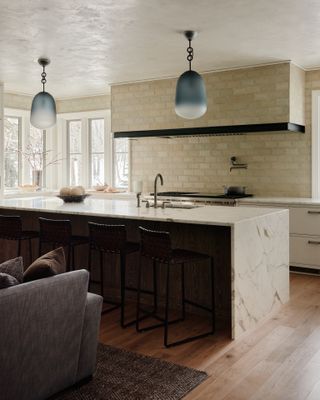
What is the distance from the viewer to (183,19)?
4.24 m

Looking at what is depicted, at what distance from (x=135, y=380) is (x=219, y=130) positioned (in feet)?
13.5

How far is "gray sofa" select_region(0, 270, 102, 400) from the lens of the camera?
2309mm

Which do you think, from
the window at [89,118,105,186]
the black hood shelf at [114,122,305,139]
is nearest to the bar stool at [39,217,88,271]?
the black hood shelf at [114,122,305,139]

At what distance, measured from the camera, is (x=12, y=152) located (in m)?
8.27

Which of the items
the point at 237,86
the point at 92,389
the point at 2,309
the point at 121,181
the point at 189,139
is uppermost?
the point at 237,86

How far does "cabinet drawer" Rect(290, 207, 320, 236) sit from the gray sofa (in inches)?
137

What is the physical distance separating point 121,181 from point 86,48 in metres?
3.29

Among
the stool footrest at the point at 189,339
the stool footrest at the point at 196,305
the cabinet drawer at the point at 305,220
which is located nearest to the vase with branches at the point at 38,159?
the cabinet drawer at the point at 305,220

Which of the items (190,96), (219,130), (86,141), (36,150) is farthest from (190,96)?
(36,150)

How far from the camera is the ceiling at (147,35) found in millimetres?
3963

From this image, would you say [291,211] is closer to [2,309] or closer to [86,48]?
[86,48]

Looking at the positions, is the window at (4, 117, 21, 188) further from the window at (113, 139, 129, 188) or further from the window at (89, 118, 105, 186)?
the window at (113, 139, 129, 188)

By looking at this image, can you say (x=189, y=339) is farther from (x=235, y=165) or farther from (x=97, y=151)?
(x=97, y=151)

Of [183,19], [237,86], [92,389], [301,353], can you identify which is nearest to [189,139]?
[237,86]
